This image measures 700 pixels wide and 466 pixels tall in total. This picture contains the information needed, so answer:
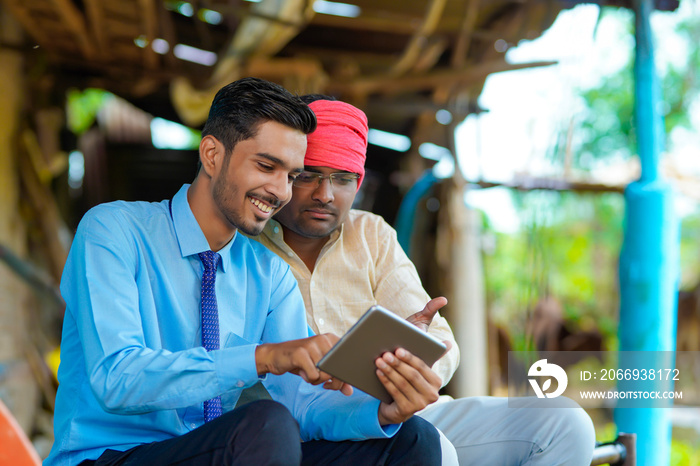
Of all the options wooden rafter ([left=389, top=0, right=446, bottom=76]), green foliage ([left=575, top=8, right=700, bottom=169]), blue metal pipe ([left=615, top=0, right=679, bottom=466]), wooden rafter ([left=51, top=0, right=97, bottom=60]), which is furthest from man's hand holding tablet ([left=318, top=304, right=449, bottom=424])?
green foliage ([left=575, top=8, right=700, bottom=169])

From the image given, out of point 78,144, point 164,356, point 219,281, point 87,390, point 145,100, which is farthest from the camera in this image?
point 78,144

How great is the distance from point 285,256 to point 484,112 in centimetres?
341

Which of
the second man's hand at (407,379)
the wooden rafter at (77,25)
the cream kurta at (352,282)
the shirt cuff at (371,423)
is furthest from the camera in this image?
the wooden rafter at (77,25)

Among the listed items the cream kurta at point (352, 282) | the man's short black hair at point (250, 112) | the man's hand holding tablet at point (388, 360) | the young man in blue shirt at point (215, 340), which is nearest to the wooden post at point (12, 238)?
the cream kurta at point (352, 282)

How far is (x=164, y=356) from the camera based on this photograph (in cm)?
135

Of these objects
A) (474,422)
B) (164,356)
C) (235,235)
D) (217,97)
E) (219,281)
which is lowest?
(474,422)

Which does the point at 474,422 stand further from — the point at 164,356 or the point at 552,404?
the point at 164,356

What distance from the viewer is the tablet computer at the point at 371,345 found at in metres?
1.36

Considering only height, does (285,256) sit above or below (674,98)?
below

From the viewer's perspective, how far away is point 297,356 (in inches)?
53.3

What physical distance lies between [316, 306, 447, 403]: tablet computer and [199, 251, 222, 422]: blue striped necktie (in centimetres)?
34

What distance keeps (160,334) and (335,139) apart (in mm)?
791

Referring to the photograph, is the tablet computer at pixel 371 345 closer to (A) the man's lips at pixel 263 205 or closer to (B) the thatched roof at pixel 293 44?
(A) the man's lips at pixel 263 205

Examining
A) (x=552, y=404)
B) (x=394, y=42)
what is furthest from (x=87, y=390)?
(x=394, y=42)
